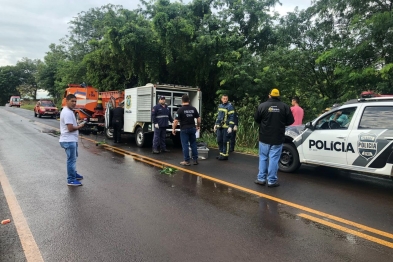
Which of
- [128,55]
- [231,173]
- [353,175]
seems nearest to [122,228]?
[231,173]

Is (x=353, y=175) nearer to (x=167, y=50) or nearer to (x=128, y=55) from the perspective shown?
(x=167, y=50)

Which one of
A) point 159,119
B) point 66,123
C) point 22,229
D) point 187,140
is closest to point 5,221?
point 22,229

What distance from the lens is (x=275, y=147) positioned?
6.49 m

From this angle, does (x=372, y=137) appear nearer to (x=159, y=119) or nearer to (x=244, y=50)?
(x=159, y=119)

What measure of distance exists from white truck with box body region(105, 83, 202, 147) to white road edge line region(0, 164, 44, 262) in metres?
6.02

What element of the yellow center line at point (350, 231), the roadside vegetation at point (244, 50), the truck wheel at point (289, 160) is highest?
the roadside vegetation at point (244, 50)

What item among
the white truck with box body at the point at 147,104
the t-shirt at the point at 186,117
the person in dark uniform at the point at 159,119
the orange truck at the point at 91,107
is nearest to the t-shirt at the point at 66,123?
the t-shirt at the point at 186,117

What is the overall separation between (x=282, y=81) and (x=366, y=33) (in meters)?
4.65

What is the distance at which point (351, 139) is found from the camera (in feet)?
21.4

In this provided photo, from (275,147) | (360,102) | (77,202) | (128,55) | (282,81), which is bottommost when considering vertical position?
(77,202)

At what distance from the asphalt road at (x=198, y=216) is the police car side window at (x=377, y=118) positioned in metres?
1.25

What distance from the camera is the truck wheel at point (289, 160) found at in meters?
7.79

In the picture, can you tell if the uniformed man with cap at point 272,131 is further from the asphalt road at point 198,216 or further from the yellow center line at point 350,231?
the yellow center line at point 350,231

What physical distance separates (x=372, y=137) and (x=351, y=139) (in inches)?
15.8
